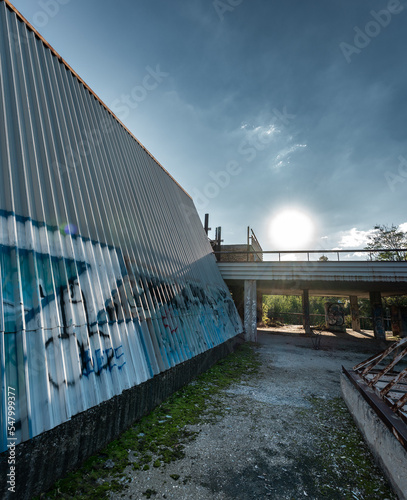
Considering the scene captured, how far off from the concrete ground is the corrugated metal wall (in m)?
1.38

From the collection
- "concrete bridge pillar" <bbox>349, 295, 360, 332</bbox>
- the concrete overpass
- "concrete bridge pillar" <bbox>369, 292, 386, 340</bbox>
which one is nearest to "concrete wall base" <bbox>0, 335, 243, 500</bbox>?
the concrete overpass

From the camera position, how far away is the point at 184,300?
26.4 feet

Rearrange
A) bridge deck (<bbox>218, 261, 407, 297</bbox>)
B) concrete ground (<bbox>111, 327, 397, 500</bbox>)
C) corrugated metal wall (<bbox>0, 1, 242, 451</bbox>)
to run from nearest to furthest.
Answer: corrugated metal wall (<bbox>0, 1, 242, 451</bbox>), concrete ground (<bbox>111, 327, 397, 500</bbox>), bridge deck (<bbox>218, 261, 407, 297</bbox>)

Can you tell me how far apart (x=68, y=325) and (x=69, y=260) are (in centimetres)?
106

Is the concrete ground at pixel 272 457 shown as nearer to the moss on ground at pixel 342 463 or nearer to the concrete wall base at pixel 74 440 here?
the moss on ground at pixel 342 463

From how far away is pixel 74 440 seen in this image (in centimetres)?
336

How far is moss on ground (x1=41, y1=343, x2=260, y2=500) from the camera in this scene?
3162 millimetres

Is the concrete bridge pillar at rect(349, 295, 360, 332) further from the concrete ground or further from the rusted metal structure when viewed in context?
the rusted metal structure

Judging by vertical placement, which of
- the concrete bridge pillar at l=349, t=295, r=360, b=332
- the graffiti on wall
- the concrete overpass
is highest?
the concrete overpass

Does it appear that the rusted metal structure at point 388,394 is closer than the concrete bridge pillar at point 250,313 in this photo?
Yes

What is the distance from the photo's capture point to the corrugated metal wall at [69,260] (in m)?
3.08

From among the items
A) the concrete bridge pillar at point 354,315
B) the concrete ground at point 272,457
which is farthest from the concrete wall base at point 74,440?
the concrete bridge pillar at point 354,315

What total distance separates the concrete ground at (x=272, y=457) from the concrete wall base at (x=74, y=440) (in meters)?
0.69

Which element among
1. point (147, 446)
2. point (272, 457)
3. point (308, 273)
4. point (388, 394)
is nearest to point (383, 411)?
point (388, 394)
